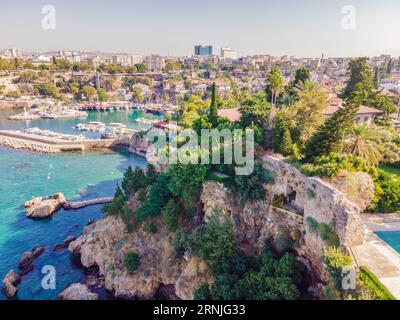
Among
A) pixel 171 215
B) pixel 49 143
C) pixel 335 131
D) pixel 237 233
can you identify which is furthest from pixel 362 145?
pixel 49 143

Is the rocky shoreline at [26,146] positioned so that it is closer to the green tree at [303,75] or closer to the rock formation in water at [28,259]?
the rock formation in water at [28,259]

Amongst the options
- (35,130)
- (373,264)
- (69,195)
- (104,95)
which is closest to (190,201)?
(373,264)

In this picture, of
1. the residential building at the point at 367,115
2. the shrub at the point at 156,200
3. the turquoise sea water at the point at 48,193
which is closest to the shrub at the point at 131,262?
the shrub at the point at 156,200

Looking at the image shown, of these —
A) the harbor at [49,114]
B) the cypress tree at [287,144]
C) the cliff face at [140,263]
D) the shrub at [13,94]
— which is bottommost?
the cliff face at [140,263]

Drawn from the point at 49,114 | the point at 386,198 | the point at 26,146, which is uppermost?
the point at 49,114

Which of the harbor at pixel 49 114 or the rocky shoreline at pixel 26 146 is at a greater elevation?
the harbor at pixel 49 114

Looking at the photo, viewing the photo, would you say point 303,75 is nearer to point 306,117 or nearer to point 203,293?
point 306,117
